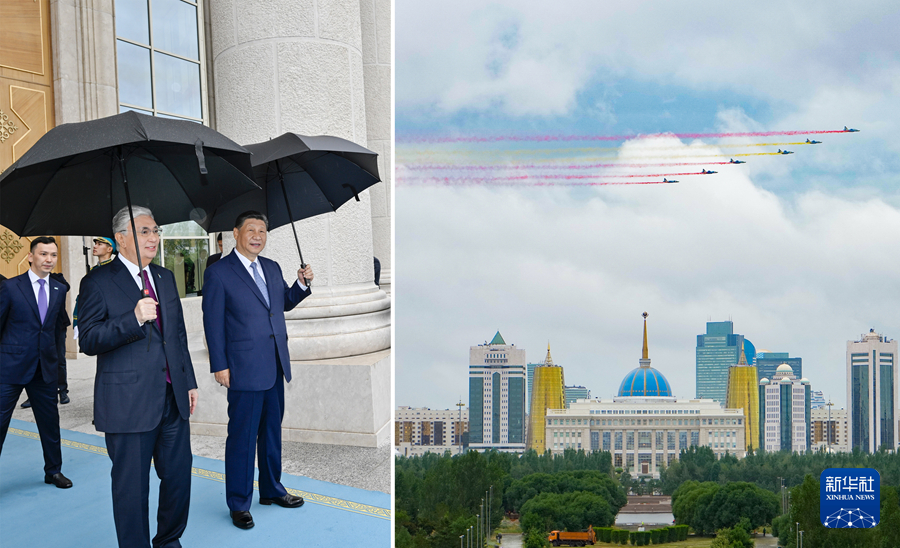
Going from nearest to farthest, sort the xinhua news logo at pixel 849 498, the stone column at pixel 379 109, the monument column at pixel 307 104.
Answer: the monument column at pixel 307 104 < the stone column at pixel 379 109 < the xinhua news logo at pixel 849 498

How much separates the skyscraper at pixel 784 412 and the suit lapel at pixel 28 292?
171 ft

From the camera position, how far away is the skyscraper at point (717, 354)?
50344mm

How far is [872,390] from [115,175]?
4782 cm

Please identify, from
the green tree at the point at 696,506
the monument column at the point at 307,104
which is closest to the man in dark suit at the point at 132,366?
the monument column at the point at 307,104

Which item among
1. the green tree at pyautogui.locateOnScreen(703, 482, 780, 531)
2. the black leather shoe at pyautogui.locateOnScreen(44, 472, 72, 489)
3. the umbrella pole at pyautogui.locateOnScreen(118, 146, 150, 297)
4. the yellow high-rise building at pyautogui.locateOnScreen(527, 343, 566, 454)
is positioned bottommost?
the green tree at pyautogui.locateOnScreen(703, 482, 780, 531)

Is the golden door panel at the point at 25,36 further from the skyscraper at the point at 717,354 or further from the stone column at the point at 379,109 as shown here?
the skyscraper at the point at 717,354

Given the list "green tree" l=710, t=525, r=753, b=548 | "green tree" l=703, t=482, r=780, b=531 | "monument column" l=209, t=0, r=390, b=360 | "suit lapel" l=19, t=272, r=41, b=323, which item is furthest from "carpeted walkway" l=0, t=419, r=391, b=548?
"green tree" l=703, t=482, r=780, b=531

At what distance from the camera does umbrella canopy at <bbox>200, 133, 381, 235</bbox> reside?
5.01 metres

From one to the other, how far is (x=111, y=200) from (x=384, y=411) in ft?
12.5

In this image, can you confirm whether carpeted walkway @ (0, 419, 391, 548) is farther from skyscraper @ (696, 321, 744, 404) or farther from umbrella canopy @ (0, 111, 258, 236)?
skyscraper @ (696, 321, 744, 404)

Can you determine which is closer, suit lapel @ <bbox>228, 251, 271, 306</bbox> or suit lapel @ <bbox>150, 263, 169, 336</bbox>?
suit lapel @ <bbox>150, 263, 169, 336</bbox>

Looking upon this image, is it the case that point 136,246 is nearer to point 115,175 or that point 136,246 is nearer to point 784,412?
point 115,175

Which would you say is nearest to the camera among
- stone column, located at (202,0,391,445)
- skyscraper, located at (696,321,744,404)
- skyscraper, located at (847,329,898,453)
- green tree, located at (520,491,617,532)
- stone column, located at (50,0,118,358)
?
stone column, located at (202,0,391,445)

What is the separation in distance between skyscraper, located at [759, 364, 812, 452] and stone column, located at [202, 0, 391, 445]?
162 ft
